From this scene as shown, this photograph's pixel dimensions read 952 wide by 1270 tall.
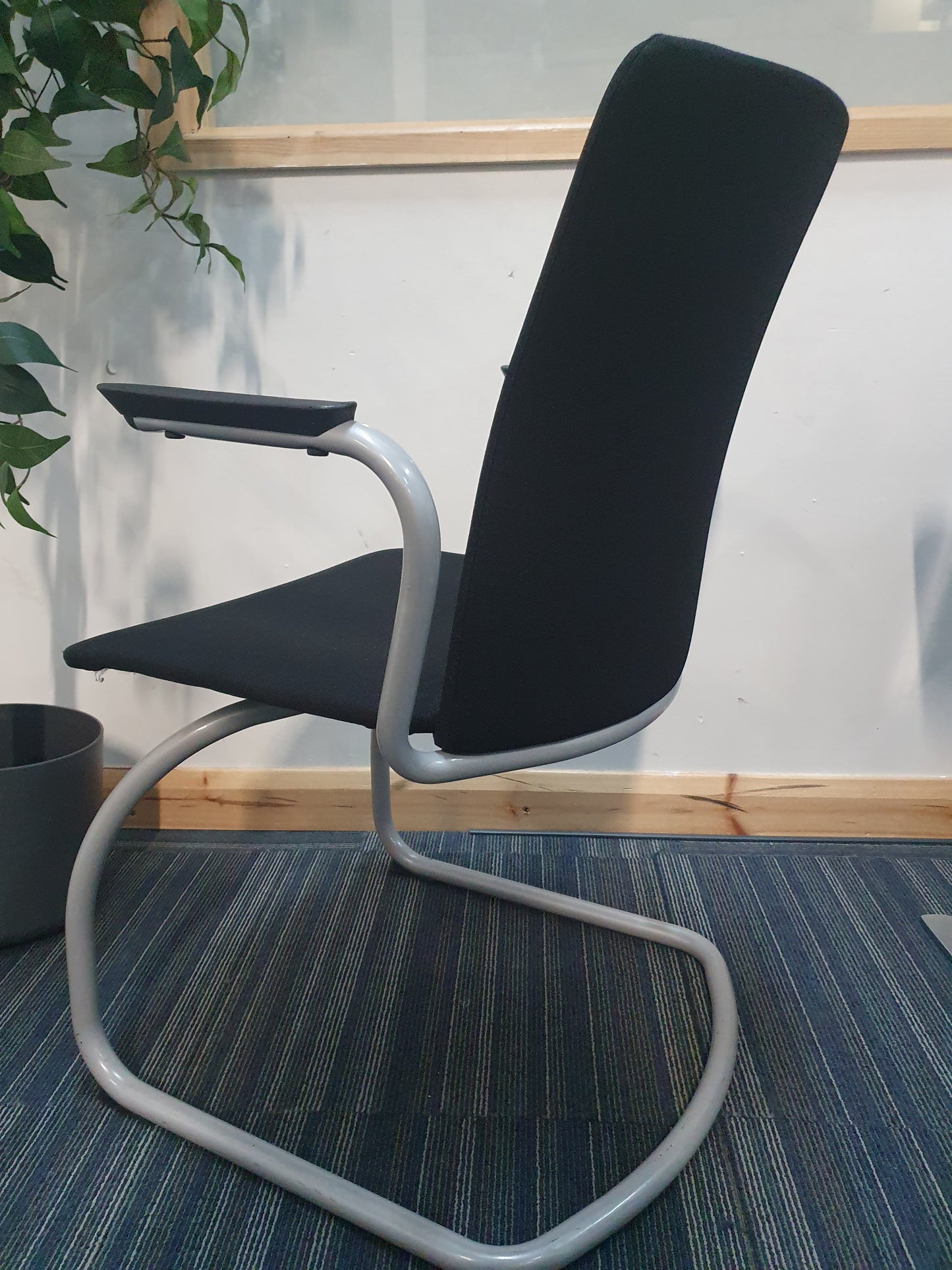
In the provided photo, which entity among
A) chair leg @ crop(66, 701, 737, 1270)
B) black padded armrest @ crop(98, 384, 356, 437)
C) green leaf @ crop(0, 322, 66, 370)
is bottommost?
chair leg @ crop(66, 701, 737, 1270)

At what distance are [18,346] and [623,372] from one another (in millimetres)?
690

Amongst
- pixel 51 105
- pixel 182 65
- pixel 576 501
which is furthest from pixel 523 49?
pixel 576 501

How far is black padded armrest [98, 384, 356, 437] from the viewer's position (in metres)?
0.65

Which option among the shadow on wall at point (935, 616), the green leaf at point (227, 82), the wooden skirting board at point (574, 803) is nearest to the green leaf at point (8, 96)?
the green leaf at point (227, 82)

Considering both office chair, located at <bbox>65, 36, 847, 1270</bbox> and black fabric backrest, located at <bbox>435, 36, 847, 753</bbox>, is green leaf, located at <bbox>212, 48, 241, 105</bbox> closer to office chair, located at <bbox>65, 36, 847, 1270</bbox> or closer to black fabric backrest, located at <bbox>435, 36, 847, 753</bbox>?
office chair, located at <bbox>65, 36, 847, 1270</bbox>

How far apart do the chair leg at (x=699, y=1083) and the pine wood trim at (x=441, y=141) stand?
84 cm

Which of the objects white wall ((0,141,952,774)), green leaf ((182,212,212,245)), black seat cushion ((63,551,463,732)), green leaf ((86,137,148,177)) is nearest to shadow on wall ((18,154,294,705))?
white wall ((0,141,952,774))

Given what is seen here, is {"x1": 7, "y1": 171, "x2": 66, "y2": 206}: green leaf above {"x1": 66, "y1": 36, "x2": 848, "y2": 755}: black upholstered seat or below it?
above

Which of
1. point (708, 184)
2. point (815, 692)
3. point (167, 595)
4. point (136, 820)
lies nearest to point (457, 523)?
point (167, 595)

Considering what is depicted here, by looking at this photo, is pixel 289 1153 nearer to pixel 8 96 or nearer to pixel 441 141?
pixel 8 96

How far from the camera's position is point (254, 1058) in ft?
3.44

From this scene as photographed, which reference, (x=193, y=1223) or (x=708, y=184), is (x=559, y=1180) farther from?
(x=708, y=184)

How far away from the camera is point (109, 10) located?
39.6 inches

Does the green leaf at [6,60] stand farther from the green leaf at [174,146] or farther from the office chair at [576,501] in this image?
the office chair at [576,501]
